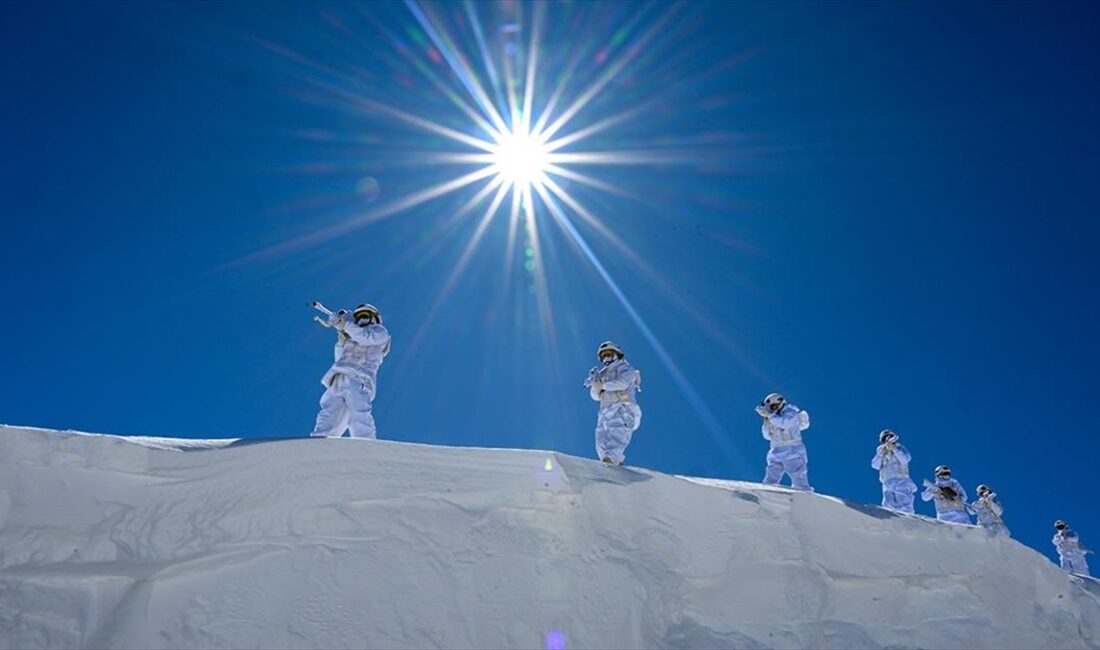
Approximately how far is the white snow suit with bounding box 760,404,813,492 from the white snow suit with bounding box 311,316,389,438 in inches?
218

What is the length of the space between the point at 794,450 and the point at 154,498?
7.93 metres

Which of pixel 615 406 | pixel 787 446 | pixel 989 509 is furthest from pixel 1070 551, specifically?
pixel 615 406

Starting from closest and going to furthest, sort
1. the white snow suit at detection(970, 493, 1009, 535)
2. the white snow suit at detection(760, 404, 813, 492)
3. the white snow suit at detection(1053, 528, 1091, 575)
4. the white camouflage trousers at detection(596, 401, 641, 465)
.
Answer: the white camouflage trousers at detection(596, 401, 641, 465) → the white snow suit at detection(760, 404, 813, 492) → the white snow suit at detection(970, 493, 1009, 535) → the white snow suit at detection(1053, 528, 1091, 575)

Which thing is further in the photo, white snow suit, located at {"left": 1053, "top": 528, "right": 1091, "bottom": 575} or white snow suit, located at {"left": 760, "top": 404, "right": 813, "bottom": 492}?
white snow suit, located at {"left": 1053, "top": 528, "right": 1091, "bottom": 575}

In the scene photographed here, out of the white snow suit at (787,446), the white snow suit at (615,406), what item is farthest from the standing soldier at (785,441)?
the white snow suit at (615,406)

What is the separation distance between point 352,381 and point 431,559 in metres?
3.85

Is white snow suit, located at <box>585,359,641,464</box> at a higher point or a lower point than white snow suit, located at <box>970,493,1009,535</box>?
lower

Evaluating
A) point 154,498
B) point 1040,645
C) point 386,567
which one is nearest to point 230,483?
point 154,498

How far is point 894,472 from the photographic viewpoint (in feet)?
37.0

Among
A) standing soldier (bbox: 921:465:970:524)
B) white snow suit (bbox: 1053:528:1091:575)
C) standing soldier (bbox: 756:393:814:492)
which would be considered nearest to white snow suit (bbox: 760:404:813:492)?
standing soldier (bbox: 756:393:814:492)

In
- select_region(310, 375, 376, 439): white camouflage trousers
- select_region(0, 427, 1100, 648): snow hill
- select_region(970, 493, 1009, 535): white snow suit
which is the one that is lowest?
select_region(0, 427, 1100, 648): snow hill

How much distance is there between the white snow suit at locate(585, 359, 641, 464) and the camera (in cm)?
838

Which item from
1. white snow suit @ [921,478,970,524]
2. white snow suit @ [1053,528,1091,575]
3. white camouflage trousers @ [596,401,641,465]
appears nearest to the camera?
white camouflage trousers @ [596,401,641,465]

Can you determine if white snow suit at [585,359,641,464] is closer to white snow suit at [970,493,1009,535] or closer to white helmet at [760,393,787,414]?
white helmet at [760,393,787,414]
